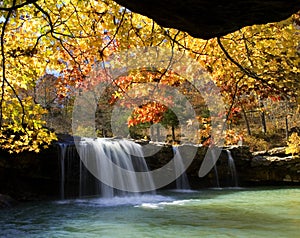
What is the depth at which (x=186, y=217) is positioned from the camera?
8695 millimetres

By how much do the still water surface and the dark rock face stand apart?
530 centimetres

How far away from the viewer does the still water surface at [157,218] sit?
7.12 meters

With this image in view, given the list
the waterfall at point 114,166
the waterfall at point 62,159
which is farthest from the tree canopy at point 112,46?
the waterfall at point 114,166

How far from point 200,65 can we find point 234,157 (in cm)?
1255

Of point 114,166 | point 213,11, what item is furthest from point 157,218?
point 213,11

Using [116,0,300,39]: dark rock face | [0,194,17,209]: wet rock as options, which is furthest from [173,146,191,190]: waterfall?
[116,0,300,39]: dark rock face

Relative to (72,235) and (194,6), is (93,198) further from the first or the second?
(194,6)

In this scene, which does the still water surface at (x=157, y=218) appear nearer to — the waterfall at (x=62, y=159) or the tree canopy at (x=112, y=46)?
the waterfall at (x=62, y=159)

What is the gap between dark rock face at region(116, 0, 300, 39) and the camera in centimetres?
216

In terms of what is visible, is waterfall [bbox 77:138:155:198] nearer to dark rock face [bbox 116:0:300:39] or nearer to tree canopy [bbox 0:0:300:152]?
tree canopy [bbox 0:0:300:152]

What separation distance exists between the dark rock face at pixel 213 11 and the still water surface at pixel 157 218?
530 centimetres

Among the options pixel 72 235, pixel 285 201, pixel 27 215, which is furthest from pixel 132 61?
pixel 285 201

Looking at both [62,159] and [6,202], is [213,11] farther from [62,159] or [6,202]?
[62,159]

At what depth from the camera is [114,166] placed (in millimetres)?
14297
